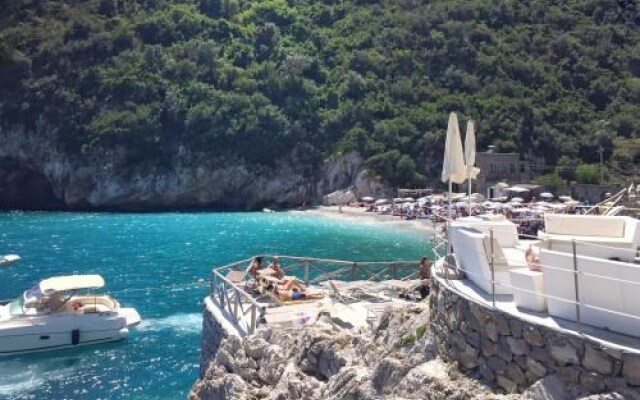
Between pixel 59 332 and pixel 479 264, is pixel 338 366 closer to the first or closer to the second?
pixel 479 264

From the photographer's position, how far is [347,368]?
8.92 meters

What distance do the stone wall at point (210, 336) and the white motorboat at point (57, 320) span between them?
8.44 meters

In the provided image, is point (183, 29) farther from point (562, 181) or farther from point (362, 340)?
point (362, 340)

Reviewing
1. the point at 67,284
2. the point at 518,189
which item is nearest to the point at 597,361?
the point at 67,284

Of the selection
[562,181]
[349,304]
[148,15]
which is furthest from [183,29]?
[349,304]

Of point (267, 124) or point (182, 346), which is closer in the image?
point (182, 346)

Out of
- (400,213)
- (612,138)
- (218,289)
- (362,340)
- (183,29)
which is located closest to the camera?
(362,340)

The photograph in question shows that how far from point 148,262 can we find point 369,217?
3029cm

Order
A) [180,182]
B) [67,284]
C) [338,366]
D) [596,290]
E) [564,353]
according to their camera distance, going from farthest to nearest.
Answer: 1. [180,182]
2. [67,284]
3. [338,366]
4. [596,290]
5. [564,353]

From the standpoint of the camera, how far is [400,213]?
6450 cm

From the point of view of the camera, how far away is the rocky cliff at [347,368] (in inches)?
276

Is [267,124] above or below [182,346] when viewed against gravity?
above

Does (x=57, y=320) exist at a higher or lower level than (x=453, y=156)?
lower

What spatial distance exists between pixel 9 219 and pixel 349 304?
203 feet
